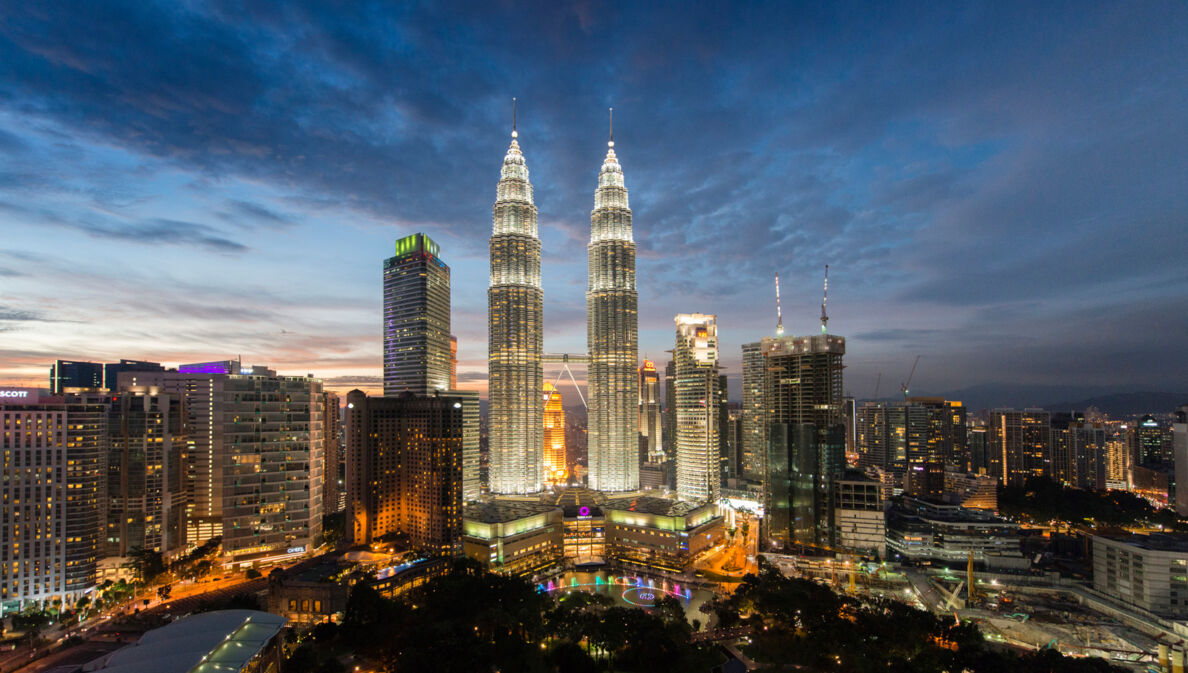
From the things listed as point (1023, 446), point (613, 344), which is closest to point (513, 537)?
point (613, 344)

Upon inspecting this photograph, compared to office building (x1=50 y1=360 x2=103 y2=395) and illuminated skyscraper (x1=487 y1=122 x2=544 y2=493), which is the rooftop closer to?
illuminated skyscraper (x1=487 y1=122 x2=544 y2=493)

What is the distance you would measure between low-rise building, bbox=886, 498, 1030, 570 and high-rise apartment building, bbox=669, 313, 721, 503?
108 feet

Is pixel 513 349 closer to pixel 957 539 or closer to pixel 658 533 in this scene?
pixel 658 533

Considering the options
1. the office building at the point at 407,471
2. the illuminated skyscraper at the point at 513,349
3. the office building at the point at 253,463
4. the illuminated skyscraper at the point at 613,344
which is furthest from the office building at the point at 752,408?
the office building at the point at 253,463

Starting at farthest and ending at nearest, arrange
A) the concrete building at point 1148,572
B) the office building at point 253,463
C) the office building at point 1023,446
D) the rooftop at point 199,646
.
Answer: the office building at point 1023,446 < the office building at point 253,463 < the concrete building at point 1148,572 < the rooftop at point 199,646

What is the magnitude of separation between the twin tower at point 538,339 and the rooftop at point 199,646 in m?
65.5

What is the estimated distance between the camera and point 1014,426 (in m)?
123

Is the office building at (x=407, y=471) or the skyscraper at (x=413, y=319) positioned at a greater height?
the skyscraper at (x=413, y=319)

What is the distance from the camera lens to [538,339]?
10906 centimetres

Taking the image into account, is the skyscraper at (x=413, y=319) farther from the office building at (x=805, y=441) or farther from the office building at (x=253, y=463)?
the office building at (x=805, y=441)

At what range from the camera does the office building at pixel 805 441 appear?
79.9 m

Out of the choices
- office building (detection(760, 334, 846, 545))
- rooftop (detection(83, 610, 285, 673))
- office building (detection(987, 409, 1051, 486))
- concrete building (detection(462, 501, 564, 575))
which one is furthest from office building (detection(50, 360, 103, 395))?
office building (detection(987, 409, 1051, 486))

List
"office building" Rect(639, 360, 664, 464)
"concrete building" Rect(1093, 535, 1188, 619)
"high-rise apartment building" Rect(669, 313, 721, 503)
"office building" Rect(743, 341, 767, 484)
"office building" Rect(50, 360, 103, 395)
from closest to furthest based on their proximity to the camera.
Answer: "concrete building" Rect(1093, 535, 1188, 619) < "office building" Rect(50, 360, 103, 395) < "high-rise apartment building" Rect(669, 313, 721, 503) < "office building" Rect(743, 341, 767, 484) < "office building" Rect(639, 360, 664, 464)

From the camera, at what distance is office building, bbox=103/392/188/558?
64438mm
